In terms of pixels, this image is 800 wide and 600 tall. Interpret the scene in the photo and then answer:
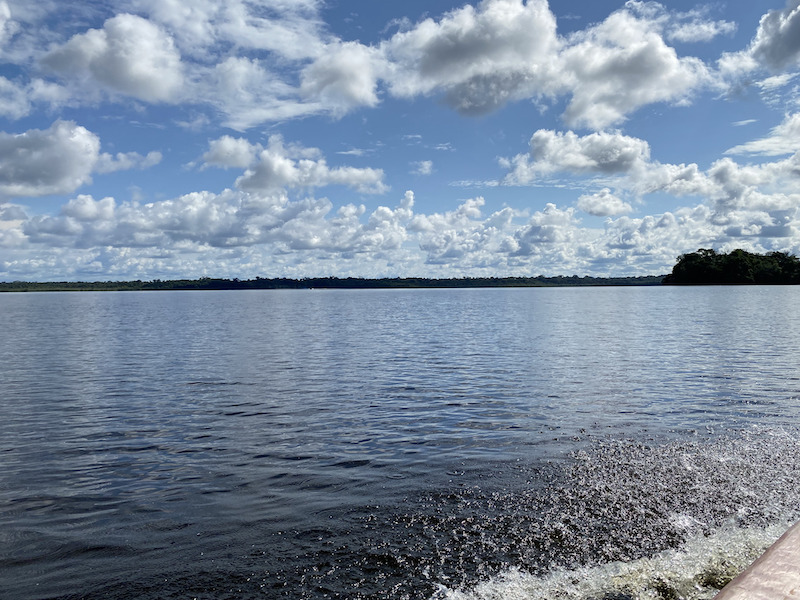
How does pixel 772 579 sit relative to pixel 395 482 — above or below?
above

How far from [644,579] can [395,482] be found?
23.3 ft

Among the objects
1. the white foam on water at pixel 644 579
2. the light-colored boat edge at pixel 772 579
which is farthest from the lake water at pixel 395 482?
the light-colored boat edge at pixel 772 579

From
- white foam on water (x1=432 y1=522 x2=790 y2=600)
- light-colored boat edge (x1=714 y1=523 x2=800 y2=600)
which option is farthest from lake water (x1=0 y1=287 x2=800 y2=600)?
light-colored boat edge (x1=714 y1=523 x2=800 y2=600)

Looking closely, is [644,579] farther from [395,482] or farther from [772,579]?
[772,579]

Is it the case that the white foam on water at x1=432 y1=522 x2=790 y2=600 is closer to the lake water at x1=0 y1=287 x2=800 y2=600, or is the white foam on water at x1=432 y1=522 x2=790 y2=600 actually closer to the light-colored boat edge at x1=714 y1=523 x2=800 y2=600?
the lake water at x1=0 y1=287 x2=800 y2=600

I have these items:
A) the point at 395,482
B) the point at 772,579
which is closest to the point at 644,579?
the point at 395,482

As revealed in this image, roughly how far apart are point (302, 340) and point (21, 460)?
40.2 meters

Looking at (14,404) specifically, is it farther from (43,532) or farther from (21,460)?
(43,532)

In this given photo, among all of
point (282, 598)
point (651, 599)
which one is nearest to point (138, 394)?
point (282, 598)

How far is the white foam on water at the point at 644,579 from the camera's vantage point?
9.58 metres

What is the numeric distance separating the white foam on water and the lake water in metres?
0.04

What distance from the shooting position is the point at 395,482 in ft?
51.0

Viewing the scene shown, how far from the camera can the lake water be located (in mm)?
10492

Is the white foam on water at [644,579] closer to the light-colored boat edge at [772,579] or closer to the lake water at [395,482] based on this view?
the lake water at [395,482]
